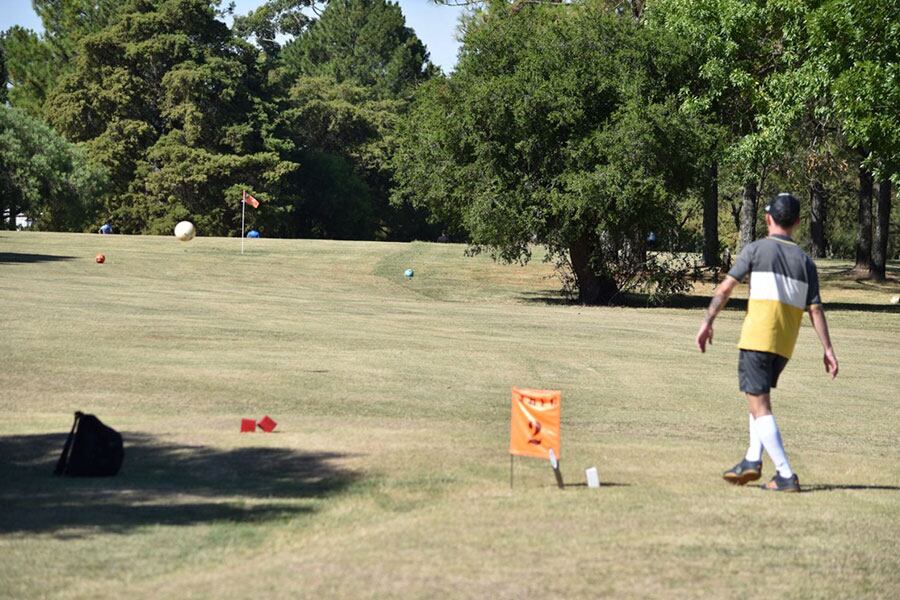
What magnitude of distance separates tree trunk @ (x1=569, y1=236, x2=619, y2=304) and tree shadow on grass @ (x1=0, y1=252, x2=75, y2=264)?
61.3 feet

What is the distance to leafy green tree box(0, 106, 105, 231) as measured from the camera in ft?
208

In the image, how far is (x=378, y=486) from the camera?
9242mm

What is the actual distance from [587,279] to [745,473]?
3260cm

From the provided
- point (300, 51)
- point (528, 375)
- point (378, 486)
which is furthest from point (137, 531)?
point (300, 51)

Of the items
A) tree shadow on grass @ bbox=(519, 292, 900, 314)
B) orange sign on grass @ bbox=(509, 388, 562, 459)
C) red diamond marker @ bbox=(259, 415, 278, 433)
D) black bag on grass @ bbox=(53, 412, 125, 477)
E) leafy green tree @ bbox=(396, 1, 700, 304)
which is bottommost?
tree shadow on grass @ bbox=(519, 292, 900, 314)

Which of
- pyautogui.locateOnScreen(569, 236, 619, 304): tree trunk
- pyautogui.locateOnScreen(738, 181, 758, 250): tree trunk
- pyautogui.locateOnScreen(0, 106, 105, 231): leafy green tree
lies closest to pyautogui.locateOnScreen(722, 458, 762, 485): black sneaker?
pyautogui.locateOnScreen(569, 236, 619, 304): tree trunk

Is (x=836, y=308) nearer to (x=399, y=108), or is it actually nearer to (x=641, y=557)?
(x=641, y=557)

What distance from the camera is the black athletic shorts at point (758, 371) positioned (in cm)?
991

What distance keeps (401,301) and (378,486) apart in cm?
2971

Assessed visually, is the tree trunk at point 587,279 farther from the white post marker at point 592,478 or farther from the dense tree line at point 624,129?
the white post marker at point 592,478

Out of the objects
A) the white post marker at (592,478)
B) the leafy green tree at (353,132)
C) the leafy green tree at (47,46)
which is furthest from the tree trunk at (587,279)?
→ the leafy green tree at (47,46)

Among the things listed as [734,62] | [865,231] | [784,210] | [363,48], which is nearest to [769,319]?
[784,210]

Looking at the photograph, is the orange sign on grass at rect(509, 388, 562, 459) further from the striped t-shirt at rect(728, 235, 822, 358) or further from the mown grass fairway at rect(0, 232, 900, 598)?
the striped t-shirt at rect(728, 235, 822, 358)

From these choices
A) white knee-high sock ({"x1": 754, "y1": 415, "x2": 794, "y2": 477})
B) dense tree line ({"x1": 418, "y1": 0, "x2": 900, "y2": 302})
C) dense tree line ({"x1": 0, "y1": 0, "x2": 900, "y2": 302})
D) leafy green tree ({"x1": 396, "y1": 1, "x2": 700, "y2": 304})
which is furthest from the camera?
leafy green tree ({"x1": 396, "y1": 1, "x2": 700, "y2": 304})
